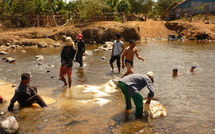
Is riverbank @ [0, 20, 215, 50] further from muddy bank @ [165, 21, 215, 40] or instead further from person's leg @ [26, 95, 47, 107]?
person's leg @ [26, 95, 47, 107]

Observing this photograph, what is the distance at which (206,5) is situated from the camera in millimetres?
39625

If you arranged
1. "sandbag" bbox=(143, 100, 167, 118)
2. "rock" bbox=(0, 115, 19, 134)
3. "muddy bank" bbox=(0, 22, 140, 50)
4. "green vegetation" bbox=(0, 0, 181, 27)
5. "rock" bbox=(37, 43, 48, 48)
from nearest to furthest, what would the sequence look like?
"rock" bbox=(0, 115, 19, 134), "sandbag" bbox=(143, 100, 167, 118), "rock" bbox=(37, 43, 48, 48), "muddy bank" bbox=(0, 22, 140, 50), "green vegetation" bbox=(0, 0, 181, 27)

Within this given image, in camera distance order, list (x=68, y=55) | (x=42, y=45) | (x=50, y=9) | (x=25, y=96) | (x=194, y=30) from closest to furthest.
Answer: (x=25, y=96) < (x=68, y=55) < (x=42, y=45) < (x=50, y=9) < (x=194, y=30)

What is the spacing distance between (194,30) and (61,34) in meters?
16.7

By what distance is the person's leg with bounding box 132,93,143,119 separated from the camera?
5.48m

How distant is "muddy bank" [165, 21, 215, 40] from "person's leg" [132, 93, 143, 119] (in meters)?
26.4

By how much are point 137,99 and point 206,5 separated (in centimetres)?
3851

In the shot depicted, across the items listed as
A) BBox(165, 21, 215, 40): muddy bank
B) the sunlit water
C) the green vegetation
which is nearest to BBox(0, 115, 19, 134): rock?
the sunlit water

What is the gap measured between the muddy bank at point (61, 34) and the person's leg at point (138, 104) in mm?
18736

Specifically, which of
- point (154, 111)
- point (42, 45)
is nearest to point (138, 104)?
point (154, 111)

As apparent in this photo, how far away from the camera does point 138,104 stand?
5559mm

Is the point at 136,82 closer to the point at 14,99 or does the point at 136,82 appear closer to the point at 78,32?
the point at 14,99

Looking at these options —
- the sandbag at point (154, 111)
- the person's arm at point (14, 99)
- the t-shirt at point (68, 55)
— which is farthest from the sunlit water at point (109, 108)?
the t-shirt at point (68, 55)

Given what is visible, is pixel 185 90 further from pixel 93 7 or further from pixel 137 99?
pixel 93 7
